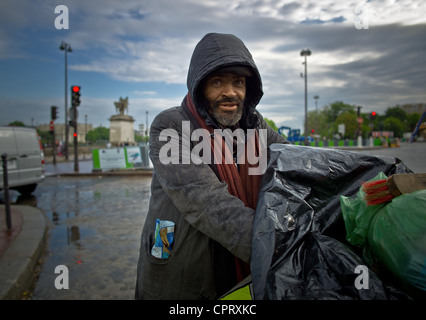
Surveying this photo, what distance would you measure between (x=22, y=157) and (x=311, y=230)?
10.2 meters

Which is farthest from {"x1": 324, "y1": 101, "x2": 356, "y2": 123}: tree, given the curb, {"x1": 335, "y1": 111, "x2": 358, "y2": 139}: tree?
the curb

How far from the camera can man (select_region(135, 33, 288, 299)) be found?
51.8 inches

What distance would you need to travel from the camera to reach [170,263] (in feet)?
5.17

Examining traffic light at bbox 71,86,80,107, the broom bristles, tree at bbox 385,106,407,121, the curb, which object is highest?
tree at bbox 385,106,407,121

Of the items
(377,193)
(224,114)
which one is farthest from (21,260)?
(377,193)

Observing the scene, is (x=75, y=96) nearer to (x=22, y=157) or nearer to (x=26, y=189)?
(x=26, y=189)

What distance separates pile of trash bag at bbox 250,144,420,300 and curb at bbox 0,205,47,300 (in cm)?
296

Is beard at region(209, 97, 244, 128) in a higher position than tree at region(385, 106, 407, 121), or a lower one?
lower

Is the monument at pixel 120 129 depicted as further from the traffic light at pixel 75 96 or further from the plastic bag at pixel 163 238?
the plastic bag at pixel 163 238

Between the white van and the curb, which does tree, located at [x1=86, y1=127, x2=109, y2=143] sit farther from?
the curb

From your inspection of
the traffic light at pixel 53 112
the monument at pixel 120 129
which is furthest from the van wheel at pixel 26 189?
the monument at pixel 120 129
